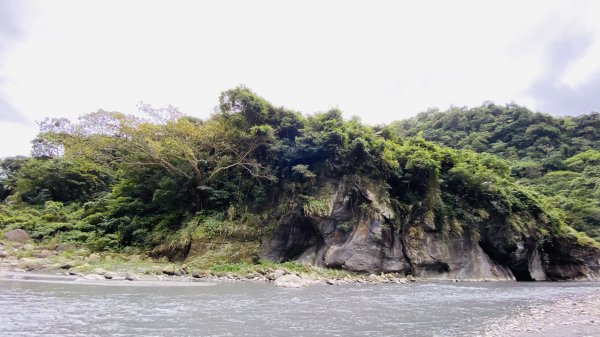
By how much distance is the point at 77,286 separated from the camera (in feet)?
45.3

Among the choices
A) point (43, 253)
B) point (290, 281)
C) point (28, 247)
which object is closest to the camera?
point (290, 281)

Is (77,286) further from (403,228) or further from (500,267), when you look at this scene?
(500,267)

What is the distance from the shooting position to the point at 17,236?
26.0 metres

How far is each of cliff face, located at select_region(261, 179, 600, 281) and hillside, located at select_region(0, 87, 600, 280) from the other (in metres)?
0.09

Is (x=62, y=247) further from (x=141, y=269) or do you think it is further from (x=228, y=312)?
(x=228, y=312)

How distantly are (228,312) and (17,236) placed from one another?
23398mm

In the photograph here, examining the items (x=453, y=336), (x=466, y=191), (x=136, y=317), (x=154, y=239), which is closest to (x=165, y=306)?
(x=136, y=317)

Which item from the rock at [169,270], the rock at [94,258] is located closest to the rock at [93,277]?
the rock at [169,270]

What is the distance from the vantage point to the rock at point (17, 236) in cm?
2564

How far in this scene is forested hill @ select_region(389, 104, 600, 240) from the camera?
38406 mm

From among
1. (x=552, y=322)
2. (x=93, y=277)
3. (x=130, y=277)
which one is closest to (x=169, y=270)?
(x=130, y=277)

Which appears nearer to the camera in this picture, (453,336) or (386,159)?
(453,336)

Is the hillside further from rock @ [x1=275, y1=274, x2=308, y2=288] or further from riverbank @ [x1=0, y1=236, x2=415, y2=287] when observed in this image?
rock @ [x1=275, y1=274, x2=308, y2=288]

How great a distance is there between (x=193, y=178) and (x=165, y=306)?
55.1 ft
